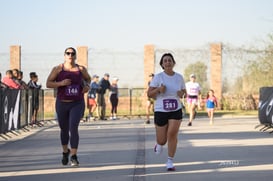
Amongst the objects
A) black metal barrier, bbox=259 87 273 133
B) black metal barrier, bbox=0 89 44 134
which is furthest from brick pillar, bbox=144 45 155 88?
black metal barrier, bbox=259 87 273 133

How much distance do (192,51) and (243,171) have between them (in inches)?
1154

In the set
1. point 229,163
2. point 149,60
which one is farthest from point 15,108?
point 149,60

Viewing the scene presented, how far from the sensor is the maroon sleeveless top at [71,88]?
12180 millimetres

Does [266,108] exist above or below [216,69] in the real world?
below

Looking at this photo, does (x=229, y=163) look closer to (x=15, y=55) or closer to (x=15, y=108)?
(x=15, y=108)

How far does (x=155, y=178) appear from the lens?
10.6 meters

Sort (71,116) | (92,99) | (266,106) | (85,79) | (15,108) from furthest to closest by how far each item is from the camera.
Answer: (92,99), (266,106), (15,108), (85,79), (71,116)

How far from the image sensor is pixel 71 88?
12188mm

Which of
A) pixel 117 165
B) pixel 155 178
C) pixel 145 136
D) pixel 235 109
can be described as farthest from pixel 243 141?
pixel 235 109

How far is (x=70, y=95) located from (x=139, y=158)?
6.39 ft

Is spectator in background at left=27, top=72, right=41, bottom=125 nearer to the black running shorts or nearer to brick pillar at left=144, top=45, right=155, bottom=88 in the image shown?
the black running shorts

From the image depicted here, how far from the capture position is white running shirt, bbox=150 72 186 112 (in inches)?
456

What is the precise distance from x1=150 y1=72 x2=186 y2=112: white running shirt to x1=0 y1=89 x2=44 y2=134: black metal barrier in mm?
6627

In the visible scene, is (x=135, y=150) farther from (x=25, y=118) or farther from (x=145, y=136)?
(x=25, y=118)
